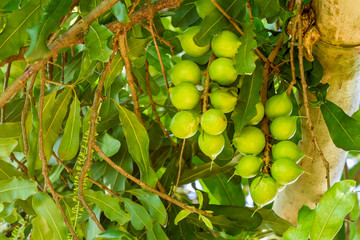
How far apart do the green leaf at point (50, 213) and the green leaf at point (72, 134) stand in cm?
12

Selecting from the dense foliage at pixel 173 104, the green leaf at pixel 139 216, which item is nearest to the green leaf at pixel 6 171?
the dense foliage at pixel 173 104

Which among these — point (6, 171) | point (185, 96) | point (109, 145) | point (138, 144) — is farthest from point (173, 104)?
point (6, 171)

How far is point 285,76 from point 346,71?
0.12 metres

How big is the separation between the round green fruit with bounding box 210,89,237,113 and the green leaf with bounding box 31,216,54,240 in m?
0.35

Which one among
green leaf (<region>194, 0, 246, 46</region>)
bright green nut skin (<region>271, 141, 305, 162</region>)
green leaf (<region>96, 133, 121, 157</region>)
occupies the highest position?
green leaf (<region>194, 0, 246, 46</region>)

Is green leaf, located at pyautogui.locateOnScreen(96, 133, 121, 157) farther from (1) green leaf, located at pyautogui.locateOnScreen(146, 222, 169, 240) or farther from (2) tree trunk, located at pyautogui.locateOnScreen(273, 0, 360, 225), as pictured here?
(2) tree trunk, located at pyautogui.locateOnScreen(273, 0, 360, 225)

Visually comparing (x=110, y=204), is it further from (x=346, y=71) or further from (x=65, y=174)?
(x=346, y=71)

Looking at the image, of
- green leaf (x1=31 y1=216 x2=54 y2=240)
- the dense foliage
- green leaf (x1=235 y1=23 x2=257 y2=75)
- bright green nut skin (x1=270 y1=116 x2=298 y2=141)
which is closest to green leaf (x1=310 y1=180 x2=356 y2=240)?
the dense foliage

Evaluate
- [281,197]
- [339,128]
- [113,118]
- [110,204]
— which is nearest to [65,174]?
[113,118]

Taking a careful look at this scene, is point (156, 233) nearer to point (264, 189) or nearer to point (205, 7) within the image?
point (264, 189)

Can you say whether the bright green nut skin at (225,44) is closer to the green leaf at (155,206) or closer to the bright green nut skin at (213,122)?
the bright green nut skin at (213,122)

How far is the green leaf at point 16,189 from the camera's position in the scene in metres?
0.79

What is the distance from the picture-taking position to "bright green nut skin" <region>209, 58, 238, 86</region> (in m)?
0.76

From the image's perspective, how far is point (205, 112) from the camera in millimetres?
734
